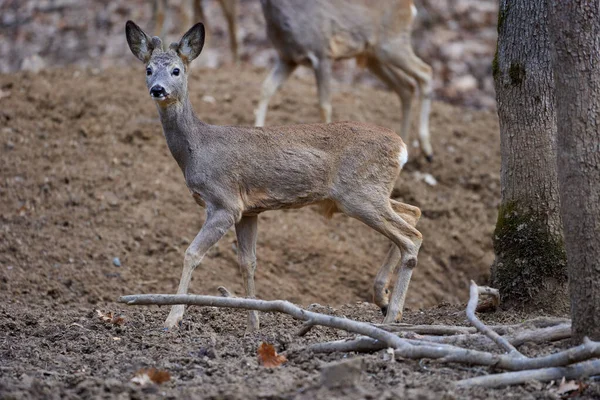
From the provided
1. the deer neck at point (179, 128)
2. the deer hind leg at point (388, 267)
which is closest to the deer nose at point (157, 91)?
the deer neck at point (179, 128)

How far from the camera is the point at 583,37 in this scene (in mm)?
4719

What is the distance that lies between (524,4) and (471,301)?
7.55 feet

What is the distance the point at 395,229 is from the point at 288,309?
178cm

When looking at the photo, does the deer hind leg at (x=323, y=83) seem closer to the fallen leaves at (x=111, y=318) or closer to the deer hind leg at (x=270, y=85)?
the deer hind leg at (x=270, y=85)

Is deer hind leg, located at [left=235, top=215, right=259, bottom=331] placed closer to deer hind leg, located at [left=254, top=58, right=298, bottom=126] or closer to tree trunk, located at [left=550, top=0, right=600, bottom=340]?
tree trunk, located at [left=550, top=0, right=600, bottom=340]

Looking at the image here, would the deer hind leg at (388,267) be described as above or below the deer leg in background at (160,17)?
below

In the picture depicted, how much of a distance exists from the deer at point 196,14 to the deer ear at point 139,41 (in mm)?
5868

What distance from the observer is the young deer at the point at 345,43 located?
10.6 m

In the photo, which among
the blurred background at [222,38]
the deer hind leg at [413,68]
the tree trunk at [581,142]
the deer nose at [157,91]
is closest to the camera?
the tree trunk at [581,142]

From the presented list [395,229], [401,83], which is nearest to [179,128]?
[395,229]

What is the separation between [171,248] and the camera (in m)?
9.01

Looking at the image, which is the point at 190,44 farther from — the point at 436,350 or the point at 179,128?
the point at 436,350

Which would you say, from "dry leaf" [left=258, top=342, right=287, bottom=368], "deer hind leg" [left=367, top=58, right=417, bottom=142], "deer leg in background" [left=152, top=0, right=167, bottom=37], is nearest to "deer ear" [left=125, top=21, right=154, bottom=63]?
"dry leaf" [left=258, top=342, right=287, bottom=368]

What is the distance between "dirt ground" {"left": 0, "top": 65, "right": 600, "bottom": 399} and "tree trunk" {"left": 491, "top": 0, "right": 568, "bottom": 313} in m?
0.34
